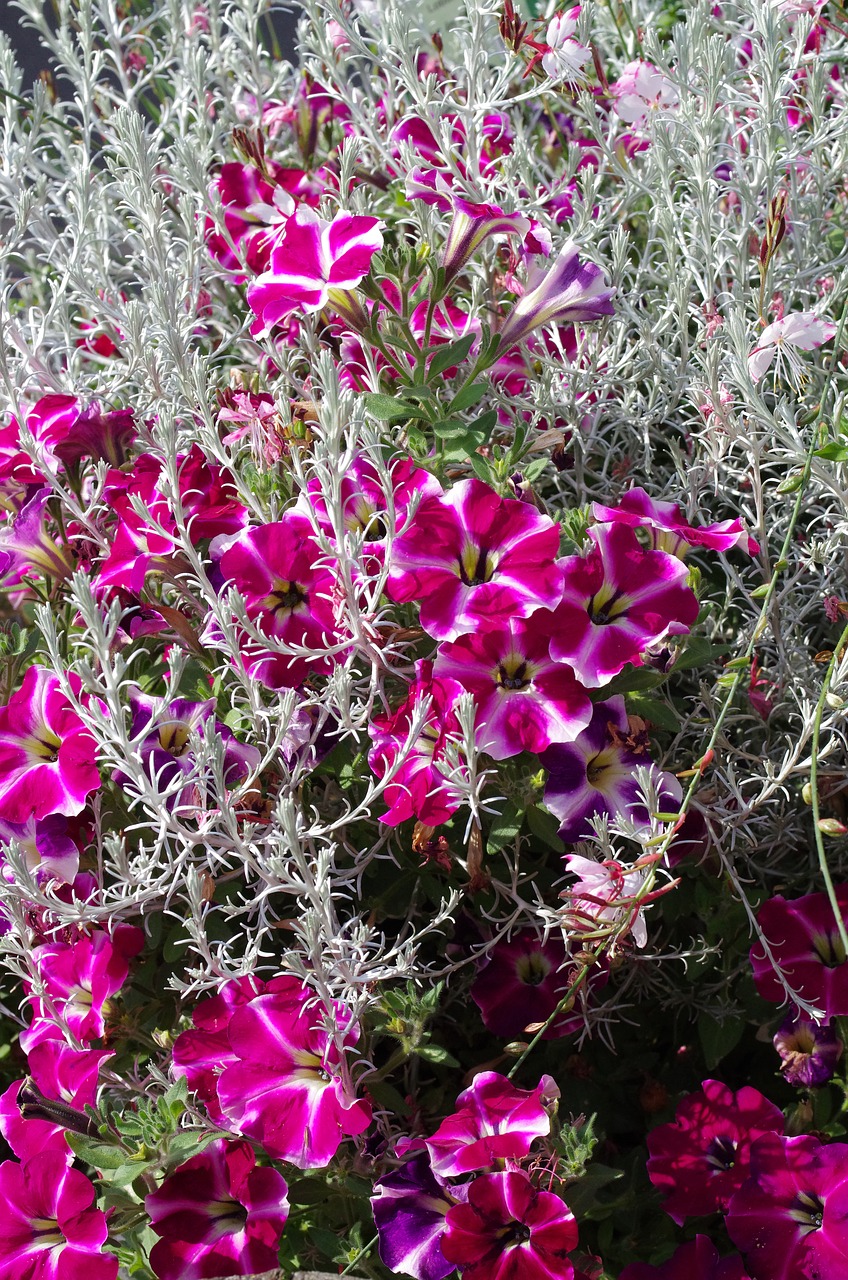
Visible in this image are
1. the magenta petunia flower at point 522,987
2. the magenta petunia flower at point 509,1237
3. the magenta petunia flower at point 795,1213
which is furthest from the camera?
the magenta petunia flower at point 522,987

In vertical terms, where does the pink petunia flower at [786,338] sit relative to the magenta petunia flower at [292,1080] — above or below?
above

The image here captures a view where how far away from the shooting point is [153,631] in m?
1.24

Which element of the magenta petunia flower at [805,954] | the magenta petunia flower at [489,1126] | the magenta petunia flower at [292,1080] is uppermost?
the magenta petunia flower at [292,1080]

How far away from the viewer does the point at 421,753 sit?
1083mm

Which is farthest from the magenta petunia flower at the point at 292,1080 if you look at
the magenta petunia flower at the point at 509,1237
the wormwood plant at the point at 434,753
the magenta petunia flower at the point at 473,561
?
the magenta petunia flower at the point at 473,561

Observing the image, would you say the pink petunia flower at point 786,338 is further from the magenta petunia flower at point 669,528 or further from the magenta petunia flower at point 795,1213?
the magenta petunia flower at point 795,1213

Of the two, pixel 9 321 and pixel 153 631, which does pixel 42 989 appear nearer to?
pixel 153 631

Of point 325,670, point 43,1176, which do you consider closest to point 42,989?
point 43,1176

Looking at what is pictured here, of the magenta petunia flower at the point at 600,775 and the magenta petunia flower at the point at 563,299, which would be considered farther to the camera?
the magenta petunia flower at the point at 563,299

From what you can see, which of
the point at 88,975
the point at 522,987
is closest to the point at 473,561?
the point at 522,987

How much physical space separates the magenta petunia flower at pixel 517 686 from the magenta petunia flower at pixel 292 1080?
296mm

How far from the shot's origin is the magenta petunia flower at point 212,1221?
40.5 inches

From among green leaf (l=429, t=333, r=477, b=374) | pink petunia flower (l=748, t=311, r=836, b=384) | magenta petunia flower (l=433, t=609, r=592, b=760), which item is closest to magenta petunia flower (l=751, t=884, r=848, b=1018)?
magenta petunia flower (l=433, t=609, r=592, b=760)

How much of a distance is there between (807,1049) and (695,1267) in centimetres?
24
